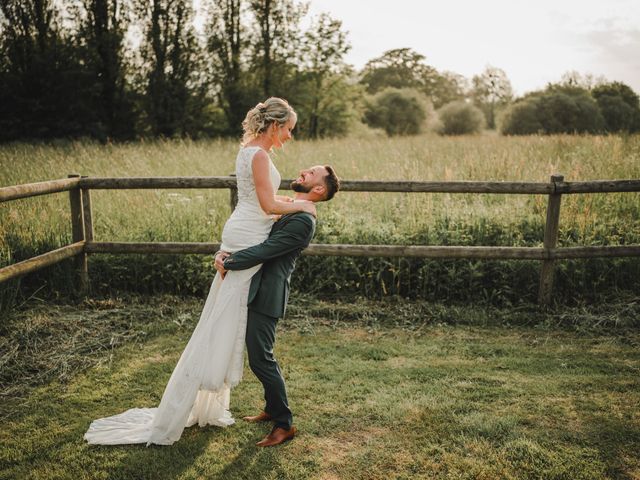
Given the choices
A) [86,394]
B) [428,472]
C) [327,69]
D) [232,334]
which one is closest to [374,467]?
[428,472]

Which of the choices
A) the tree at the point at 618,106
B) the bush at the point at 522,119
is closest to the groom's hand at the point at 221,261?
the bush at the point at 522,119

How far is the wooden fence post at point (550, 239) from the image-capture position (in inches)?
220

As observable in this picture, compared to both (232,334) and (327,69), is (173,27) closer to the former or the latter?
(327,69)

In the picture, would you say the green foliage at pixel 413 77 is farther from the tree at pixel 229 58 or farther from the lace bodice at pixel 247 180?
the lace bodice at pixel 247 180

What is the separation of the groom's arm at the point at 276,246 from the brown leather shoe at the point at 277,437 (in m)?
1.05

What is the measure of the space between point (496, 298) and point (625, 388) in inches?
79.3

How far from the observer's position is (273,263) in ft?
10.4

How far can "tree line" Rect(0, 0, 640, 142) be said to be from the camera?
803 inches

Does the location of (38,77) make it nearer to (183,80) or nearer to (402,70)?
(183,80)

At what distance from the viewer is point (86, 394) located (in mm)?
3971

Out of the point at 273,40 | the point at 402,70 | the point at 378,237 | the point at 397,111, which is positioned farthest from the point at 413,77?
the point at 378,237

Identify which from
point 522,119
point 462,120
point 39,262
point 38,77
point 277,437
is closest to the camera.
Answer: point 277,437

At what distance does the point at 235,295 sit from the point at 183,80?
21.4m

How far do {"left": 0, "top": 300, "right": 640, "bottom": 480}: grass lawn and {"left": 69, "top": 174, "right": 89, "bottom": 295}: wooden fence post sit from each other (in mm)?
545
